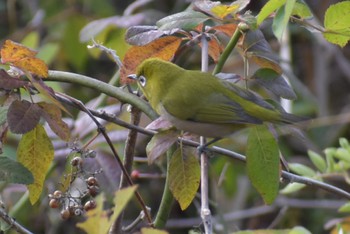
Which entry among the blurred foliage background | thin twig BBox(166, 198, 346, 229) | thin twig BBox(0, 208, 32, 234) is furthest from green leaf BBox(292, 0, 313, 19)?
thin twig BBox(166, 198, 346, 229)

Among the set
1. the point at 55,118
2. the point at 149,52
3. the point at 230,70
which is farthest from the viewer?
the point at 230,70

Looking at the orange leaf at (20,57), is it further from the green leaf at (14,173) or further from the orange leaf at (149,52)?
the orange leaf at (149,52)

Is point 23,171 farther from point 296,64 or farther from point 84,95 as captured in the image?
point 296,64

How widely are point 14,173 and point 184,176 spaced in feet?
1.21

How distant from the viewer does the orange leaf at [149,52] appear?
1757 millimetres

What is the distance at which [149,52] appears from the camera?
1.80 metres

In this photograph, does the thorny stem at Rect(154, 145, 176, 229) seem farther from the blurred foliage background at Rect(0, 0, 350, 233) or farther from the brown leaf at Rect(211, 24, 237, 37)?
the blurred foliage background at Rect(0, 0, 350, 233)

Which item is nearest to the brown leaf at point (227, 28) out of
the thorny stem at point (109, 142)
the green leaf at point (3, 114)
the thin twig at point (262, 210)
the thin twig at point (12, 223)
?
the thorny stem at point (109, 142)

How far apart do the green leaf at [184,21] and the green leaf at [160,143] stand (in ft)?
0.81

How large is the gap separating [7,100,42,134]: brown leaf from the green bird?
44 cm

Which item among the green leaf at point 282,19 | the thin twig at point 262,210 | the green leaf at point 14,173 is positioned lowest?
the thin twig at point 262,210

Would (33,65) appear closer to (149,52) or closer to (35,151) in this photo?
(35,151)

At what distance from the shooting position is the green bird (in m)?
1.90

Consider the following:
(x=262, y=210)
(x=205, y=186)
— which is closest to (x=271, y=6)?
(x=205, y=186)
